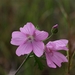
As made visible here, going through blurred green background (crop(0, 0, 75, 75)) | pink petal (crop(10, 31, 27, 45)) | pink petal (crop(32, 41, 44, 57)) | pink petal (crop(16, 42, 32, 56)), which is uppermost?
pink petal (crop(10, 31, 27, 45))

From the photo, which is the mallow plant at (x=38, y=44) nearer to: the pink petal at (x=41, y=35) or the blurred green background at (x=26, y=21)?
the pink petal at (x=41, y=35)

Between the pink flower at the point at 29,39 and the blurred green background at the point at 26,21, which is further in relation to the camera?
the blurred green background at the point at 26,21

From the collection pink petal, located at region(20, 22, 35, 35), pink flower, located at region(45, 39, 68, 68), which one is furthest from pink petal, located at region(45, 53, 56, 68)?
pink petal, located at region(20, 22, 35, 35)

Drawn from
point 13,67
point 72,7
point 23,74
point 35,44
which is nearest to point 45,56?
point 35,44

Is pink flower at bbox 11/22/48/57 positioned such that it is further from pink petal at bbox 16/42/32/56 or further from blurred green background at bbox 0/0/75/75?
blurred green background at bbox 0/0/75/75

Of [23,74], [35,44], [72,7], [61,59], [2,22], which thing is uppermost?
[35,44]

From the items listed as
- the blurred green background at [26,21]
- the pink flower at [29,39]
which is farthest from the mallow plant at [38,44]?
the blurred green background at [26,21]

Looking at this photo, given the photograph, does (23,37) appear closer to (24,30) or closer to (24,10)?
(24,30)
